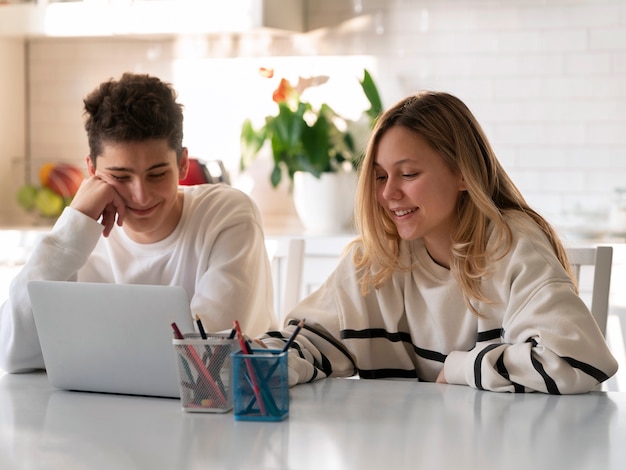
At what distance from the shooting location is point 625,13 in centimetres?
367

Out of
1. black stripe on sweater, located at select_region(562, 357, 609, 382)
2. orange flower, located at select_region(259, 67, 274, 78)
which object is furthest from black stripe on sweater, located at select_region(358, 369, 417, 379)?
orange flower, located at select_region(259, 67, 274, 78)

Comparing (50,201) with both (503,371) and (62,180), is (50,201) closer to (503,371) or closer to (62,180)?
(62,180)

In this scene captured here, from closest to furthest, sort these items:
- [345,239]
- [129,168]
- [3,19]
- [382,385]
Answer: [382,385] < [129,168] < [345,239] < [3,19]

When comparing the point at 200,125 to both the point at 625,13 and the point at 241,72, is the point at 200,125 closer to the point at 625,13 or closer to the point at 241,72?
the point at 241,72

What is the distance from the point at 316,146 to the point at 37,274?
1828 mm

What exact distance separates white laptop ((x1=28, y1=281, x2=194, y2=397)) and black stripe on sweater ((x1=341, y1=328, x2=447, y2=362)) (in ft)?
1.57

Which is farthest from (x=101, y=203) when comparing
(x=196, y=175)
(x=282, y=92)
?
(x=282, y=92)

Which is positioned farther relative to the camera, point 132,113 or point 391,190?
point 132,113

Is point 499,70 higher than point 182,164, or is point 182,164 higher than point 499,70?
point 499,70

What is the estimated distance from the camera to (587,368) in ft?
5.61

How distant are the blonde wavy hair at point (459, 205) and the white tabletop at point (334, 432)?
295 mm

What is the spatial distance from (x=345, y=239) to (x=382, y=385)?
1759 millimetres

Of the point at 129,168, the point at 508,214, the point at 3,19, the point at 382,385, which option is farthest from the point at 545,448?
the point at 3,19

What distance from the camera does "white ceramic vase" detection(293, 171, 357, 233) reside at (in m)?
3.75
